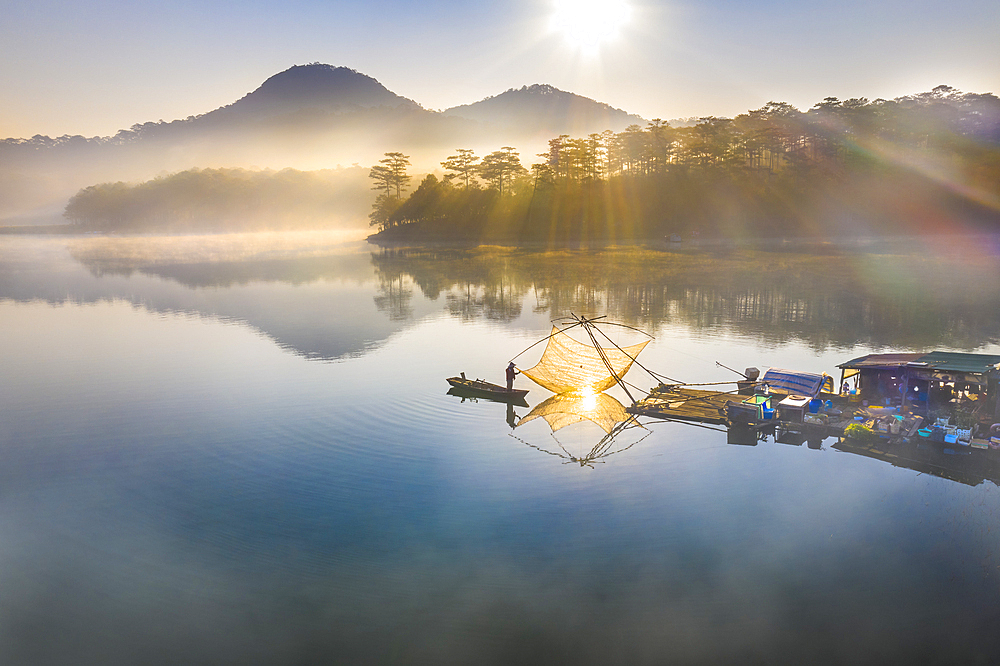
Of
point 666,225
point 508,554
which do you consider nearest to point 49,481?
point 508,554

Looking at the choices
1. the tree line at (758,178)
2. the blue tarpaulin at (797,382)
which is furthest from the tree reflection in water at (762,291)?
the tree line at (758,178)

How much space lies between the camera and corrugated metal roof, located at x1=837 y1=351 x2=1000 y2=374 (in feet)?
68.1

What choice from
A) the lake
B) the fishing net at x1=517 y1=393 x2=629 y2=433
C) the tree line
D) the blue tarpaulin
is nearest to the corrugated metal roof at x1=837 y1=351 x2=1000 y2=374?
the blue tarpaulin

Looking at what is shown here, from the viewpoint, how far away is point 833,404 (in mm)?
23297

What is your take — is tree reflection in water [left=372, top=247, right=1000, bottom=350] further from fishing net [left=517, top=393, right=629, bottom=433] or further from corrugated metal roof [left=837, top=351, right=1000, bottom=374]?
fishing net [left=517, top=393, right=629, bottom=433]

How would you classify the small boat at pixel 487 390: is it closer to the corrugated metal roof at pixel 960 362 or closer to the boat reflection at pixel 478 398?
the boat reflection at pixel 478 398

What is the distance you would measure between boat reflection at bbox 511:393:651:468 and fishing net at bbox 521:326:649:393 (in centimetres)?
49

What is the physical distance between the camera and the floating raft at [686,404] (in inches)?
925

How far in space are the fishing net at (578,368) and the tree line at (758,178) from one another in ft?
306

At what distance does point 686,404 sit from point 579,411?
4.29m

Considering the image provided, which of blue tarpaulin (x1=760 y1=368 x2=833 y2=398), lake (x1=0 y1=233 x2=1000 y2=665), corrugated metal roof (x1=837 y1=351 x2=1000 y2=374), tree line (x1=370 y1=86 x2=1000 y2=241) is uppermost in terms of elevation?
tree line (x1=370 y1=86 x2=1000 y2=241)

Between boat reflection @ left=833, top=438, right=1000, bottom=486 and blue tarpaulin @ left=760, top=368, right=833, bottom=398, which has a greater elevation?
blue tarpaulin @ left=760, top=368, right=833, bottom=398

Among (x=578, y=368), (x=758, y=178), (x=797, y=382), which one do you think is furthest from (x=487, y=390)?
(x=758, y=178)

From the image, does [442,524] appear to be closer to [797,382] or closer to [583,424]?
[583,424]
